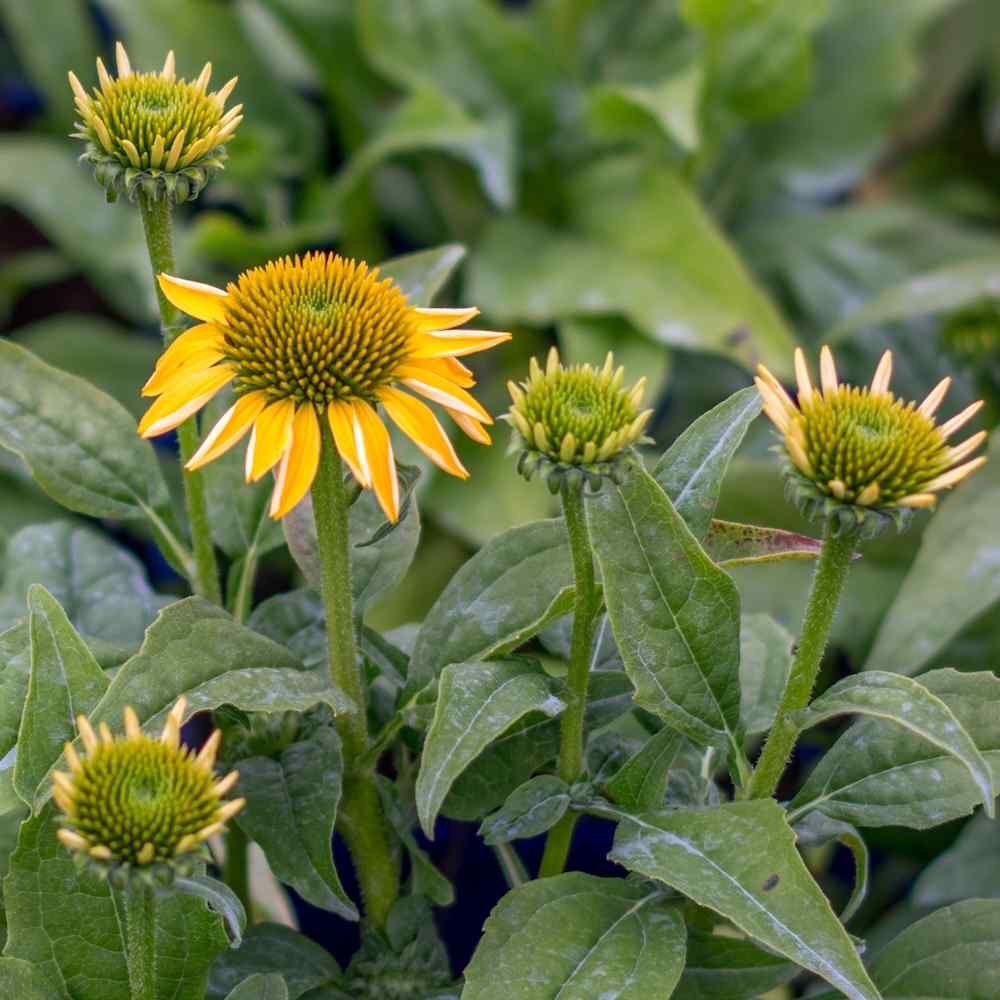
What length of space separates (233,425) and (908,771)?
286 mm

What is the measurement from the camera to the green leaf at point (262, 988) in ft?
1.66

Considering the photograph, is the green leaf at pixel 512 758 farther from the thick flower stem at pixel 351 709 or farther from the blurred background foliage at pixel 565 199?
the blurred background foliage at pixel 565 199

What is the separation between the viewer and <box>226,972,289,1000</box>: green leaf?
51 centimetres

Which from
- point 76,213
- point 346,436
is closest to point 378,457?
point 346,436

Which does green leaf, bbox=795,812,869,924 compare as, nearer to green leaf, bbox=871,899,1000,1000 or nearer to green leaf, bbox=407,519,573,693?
green leaf, bbox=871,899,1000,1000

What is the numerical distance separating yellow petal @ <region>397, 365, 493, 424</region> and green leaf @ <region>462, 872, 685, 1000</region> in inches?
6.9

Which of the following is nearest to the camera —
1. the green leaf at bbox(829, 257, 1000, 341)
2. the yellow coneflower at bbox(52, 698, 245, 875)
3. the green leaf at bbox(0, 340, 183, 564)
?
the yellow coneflower at bbox(52, 698, 245, 875)

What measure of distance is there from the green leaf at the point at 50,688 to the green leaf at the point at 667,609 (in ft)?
0.62

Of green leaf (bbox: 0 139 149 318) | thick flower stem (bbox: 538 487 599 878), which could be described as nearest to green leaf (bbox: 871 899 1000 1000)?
thick flower stem (bbox: 538 487 599 878)

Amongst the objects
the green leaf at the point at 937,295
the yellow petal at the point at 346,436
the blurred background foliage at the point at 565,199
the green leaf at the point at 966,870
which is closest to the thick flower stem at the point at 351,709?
the yellow petal at the point at 346,436

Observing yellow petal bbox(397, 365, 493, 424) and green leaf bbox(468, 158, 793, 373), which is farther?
green leaf bbox(468, 158, 793, 373)

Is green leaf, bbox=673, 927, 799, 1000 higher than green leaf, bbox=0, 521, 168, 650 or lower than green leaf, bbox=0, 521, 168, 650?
lower

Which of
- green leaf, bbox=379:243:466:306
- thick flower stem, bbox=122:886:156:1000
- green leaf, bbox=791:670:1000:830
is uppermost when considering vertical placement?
green leaf, bbox=379:243:466:306

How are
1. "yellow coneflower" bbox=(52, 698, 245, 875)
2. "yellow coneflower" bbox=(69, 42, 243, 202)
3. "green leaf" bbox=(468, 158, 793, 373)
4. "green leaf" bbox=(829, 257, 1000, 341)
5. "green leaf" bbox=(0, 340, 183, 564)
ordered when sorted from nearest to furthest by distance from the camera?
"yellow coneflower" bbox=(52, 698, 245, 875) < "yellow coneflower" bbox=(69, 42, 243, 202) < "green leaf" bbox=(0, 340, 183, 564) < "green leaf" bbox=(829, 257, 1000, 341) < "green leaf" bbox=(468, 158, 793, 373)
